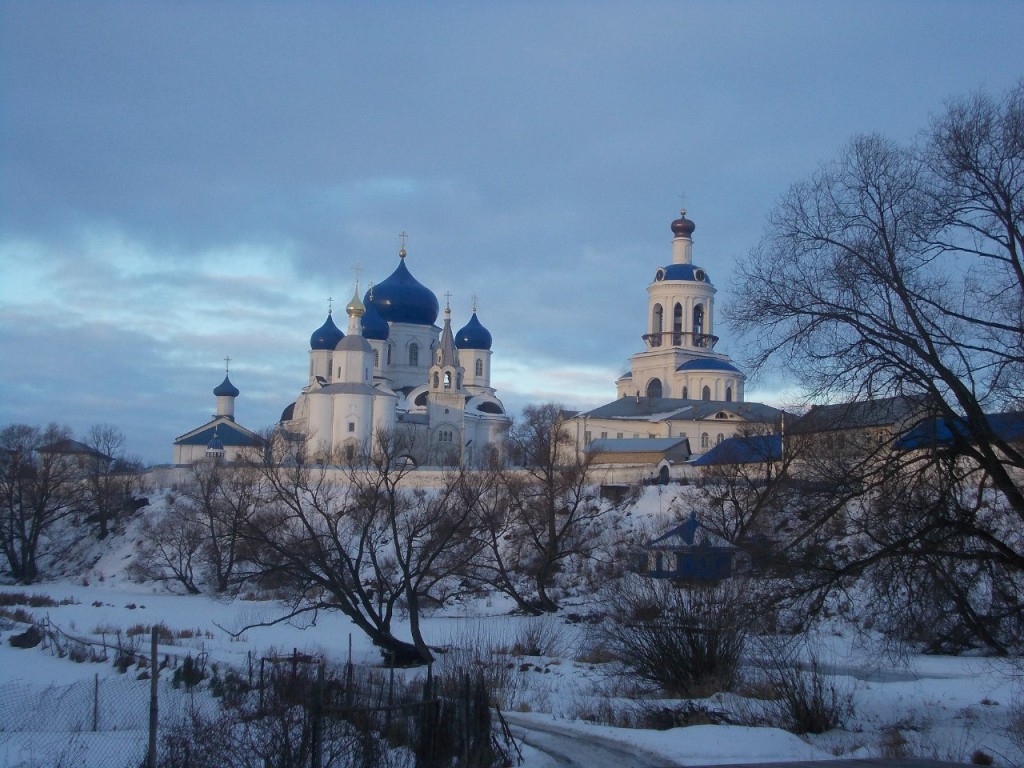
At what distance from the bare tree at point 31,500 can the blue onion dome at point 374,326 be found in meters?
17.3

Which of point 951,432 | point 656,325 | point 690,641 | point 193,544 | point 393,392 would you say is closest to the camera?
point 951,432

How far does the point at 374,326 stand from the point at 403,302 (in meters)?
3.71

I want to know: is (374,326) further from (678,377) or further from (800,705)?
(800,705)

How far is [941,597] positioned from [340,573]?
39.7ft

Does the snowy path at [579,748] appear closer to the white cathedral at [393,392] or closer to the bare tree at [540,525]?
the bare tree at [540,525]

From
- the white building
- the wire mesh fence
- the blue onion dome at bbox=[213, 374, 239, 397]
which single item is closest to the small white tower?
the blue onion dome at bbox=[213, 374, 239, 397]

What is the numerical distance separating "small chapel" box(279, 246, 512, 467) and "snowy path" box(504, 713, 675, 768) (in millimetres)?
35992

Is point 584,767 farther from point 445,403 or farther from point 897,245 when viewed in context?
point 445,403

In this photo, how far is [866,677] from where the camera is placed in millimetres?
17125

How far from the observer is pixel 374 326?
6347 centimetres

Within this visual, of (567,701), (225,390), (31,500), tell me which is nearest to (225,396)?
(225,390)

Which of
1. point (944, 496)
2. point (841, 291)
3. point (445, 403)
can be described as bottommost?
point (944, 496)

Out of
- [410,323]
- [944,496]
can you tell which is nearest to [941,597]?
[944,496]

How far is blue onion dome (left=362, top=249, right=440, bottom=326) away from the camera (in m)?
66.3
